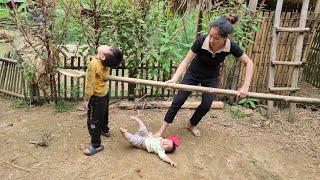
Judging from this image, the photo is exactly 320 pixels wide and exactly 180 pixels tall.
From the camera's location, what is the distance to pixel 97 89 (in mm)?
3920

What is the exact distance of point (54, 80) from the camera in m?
5.10

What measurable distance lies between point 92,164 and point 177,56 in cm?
223

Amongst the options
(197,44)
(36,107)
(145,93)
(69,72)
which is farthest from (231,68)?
(36,107)

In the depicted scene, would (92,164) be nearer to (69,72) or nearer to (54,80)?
(69,72)

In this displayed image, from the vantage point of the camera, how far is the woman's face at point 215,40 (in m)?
3.71

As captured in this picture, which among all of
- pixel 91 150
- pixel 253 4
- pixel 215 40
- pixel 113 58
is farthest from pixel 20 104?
pixel 253 4

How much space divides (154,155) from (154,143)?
148 mm

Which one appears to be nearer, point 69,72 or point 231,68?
point 69,72

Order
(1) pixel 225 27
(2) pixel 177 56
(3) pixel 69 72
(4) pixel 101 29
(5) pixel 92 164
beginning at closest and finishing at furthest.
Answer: (1) pixel 225 27, (5) pixel 92 164, (3) pixel 69 72, (4) pixel 101 29, (2) pixel 177 56

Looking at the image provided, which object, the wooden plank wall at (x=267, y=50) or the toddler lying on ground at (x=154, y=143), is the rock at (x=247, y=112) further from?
the toddler lying on ground at (x=154, y=143)

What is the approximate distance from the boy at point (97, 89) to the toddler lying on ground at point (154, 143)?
35cm

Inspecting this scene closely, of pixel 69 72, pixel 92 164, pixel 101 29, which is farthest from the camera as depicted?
pixel 101 29

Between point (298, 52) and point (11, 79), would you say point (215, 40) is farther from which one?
point (11, 79)

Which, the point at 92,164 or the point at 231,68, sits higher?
the point at 231,68
